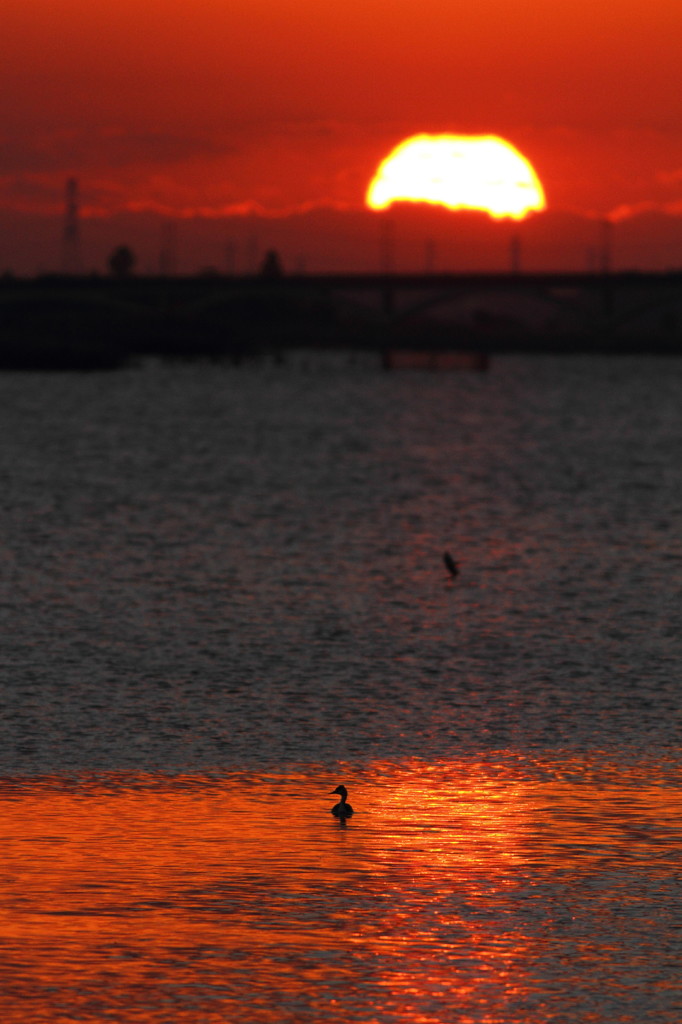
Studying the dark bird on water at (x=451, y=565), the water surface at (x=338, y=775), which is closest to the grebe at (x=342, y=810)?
the water surface at (x=338, y=775)

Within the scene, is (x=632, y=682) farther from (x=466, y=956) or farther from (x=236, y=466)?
(x=236, y=466)

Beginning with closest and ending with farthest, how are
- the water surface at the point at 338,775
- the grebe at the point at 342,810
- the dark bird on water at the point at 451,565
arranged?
the water surface at the point at 338,775, the grebe at the point at 342,810, the dark bird on water at the point at 451,565

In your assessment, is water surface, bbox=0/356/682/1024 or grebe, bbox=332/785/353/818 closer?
water surface, bbox=0/356/682/1024

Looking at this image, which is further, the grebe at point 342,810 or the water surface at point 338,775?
the grebe at point 342,810

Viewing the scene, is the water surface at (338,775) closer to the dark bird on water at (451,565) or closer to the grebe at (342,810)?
the grebe at (342,810)

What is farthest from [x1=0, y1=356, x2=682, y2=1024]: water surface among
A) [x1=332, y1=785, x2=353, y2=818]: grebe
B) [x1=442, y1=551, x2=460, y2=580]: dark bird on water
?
[x1=442, y1=551, x2=460, y2=580]: dark bird on water

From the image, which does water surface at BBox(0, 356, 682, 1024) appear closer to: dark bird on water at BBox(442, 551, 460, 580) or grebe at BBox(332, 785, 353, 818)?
grebe at BBox(332, 785, 353, 818)

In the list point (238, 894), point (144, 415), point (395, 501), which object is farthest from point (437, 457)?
point (238, 894)

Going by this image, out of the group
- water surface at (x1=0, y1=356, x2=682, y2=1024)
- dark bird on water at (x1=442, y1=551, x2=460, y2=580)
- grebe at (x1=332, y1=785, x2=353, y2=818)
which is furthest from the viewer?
dark bird on water at (x1=442, y1=551, x2=460, y2=580)

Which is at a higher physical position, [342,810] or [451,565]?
[342,810]

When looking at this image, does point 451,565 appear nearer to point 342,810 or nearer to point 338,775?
point 338,775

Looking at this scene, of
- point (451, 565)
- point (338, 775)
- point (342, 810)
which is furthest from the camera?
point (451, 565)


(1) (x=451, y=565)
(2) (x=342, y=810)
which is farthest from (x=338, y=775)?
(1) (x=451, y=565)

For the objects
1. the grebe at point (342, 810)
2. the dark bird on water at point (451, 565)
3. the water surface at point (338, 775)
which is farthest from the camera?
the dark bird on water at point (451, 565)
